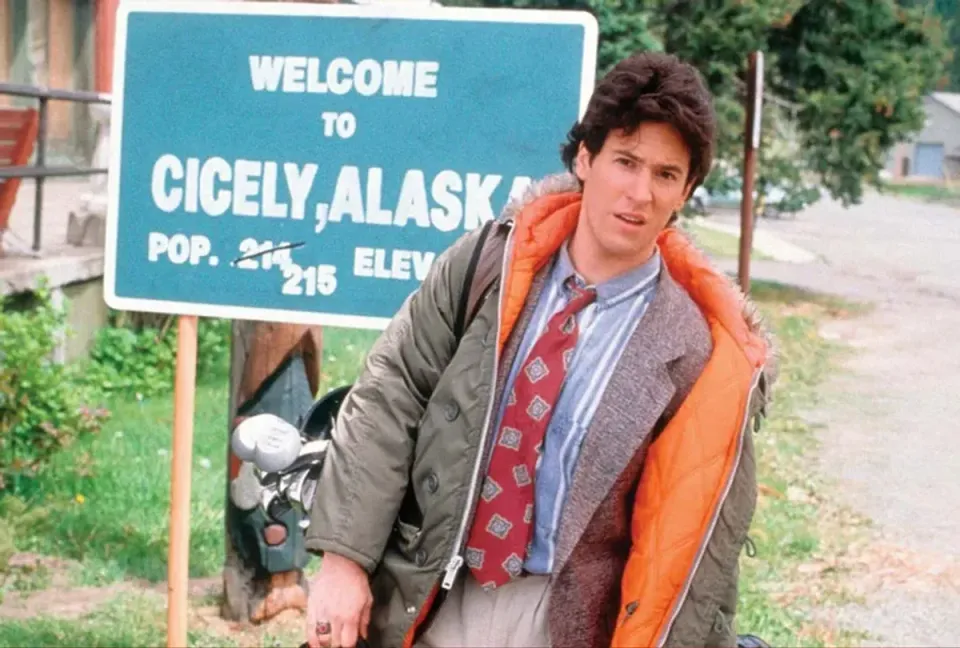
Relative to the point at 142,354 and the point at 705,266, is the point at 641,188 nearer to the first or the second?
the point at 705,266

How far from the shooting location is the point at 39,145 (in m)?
6.38

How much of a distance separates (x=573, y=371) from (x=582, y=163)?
0.35 meters

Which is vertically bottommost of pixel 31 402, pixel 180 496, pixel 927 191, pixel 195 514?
pixel 195 514

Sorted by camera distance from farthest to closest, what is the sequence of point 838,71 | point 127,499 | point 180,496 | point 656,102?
1. point 838,71
2. point 127,499
3. point 180,496
4. point 656,102

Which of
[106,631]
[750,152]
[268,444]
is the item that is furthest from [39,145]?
[268,444]

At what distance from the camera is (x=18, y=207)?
6.78 m

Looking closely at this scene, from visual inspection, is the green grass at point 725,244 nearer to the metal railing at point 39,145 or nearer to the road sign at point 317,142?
the road sign at point 317,142

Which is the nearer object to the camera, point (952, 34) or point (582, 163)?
point (582, 163)

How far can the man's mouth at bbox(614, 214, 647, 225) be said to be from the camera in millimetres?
1921

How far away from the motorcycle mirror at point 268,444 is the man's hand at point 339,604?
215 mm

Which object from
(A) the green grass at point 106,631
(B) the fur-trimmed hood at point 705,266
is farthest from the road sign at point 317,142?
(A) the green grass at point 106,631

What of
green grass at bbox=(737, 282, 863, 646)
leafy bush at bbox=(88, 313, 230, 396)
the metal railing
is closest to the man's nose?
green grass at bbox=(737, 282, 863, 646)

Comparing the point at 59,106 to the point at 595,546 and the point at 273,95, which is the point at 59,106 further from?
the point at 595,546

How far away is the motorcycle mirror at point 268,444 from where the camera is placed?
2.17 meters
